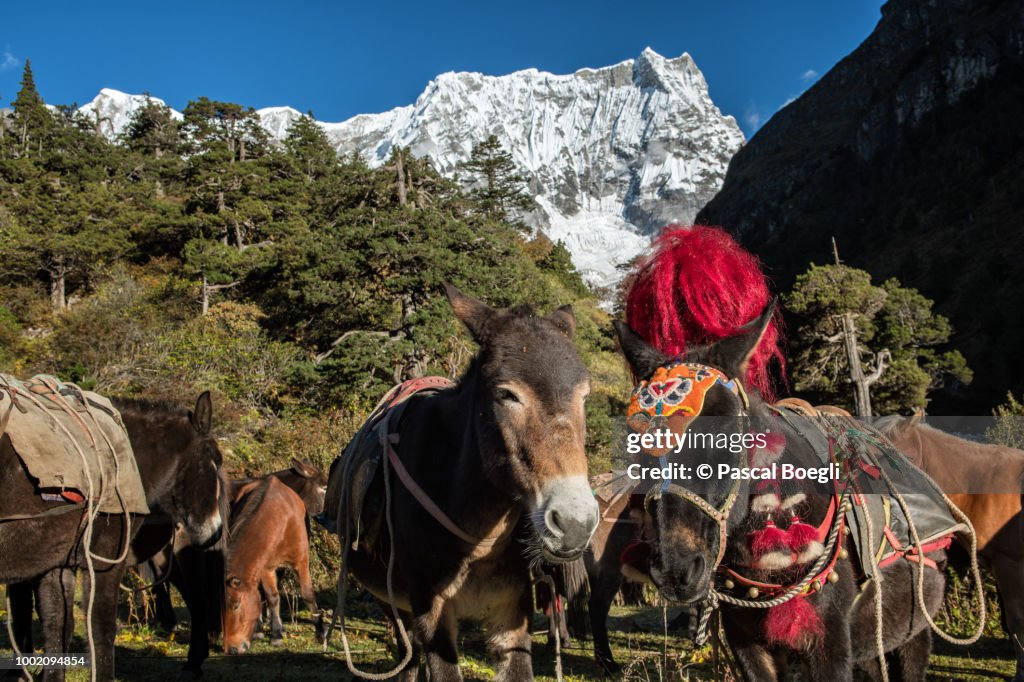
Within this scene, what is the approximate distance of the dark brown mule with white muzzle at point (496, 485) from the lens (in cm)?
251

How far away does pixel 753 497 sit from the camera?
8.43 ft

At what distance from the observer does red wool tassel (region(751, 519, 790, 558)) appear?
100 inches

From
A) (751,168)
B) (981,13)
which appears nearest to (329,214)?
(981,13)

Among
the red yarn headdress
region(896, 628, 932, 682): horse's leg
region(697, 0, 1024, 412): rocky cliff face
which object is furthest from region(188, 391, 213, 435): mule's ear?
region(697, 0, 1024, 412): rocky cliff face

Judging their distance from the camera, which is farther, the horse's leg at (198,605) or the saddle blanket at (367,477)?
the horse's leg at (198,605)

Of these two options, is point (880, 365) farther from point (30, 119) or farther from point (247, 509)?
point (30, 119)

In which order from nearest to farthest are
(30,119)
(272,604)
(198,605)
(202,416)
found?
(202,416), (198,605), (272,604), (30,119)

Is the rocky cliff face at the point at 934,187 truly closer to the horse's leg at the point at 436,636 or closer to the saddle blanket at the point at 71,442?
the horse's leg at the point at 436,636

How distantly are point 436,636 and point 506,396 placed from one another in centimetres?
122

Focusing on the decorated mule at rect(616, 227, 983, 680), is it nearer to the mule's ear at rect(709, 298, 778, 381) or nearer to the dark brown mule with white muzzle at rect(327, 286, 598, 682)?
the mule's ear at rect(709, 298, 778, 381)

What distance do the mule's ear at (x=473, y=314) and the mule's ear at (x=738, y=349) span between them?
99 centimetres

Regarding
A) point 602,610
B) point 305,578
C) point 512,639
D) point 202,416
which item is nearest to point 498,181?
point 305,578

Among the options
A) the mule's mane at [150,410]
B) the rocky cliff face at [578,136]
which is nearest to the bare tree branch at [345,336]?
the mule's mane at [150,410]

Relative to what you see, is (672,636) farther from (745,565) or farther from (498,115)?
(498,115)
